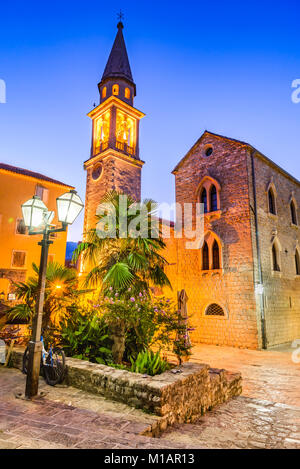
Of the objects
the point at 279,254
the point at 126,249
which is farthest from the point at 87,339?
the point at 279,254

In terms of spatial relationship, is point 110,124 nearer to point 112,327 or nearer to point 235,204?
point 235,204

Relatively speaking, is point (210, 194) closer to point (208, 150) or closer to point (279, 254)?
point (208, 150)

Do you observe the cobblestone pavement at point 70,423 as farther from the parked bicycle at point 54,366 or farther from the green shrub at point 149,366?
the green shrub at point 149,366

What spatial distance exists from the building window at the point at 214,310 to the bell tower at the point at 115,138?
433 inches

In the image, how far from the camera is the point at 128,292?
6.75 metres

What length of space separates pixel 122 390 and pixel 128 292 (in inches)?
108

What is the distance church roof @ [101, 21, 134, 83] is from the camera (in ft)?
73.6

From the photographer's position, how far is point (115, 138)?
20.7 m

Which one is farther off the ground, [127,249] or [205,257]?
[205,257]

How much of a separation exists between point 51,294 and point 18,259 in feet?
46.7

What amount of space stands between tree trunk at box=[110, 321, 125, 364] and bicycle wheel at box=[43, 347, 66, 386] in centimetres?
149

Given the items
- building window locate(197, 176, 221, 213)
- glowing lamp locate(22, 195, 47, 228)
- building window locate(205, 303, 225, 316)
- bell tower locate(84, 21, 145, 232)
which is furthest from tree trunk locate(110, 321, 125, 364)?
bell tower locate(84, 21, 145, 232)
